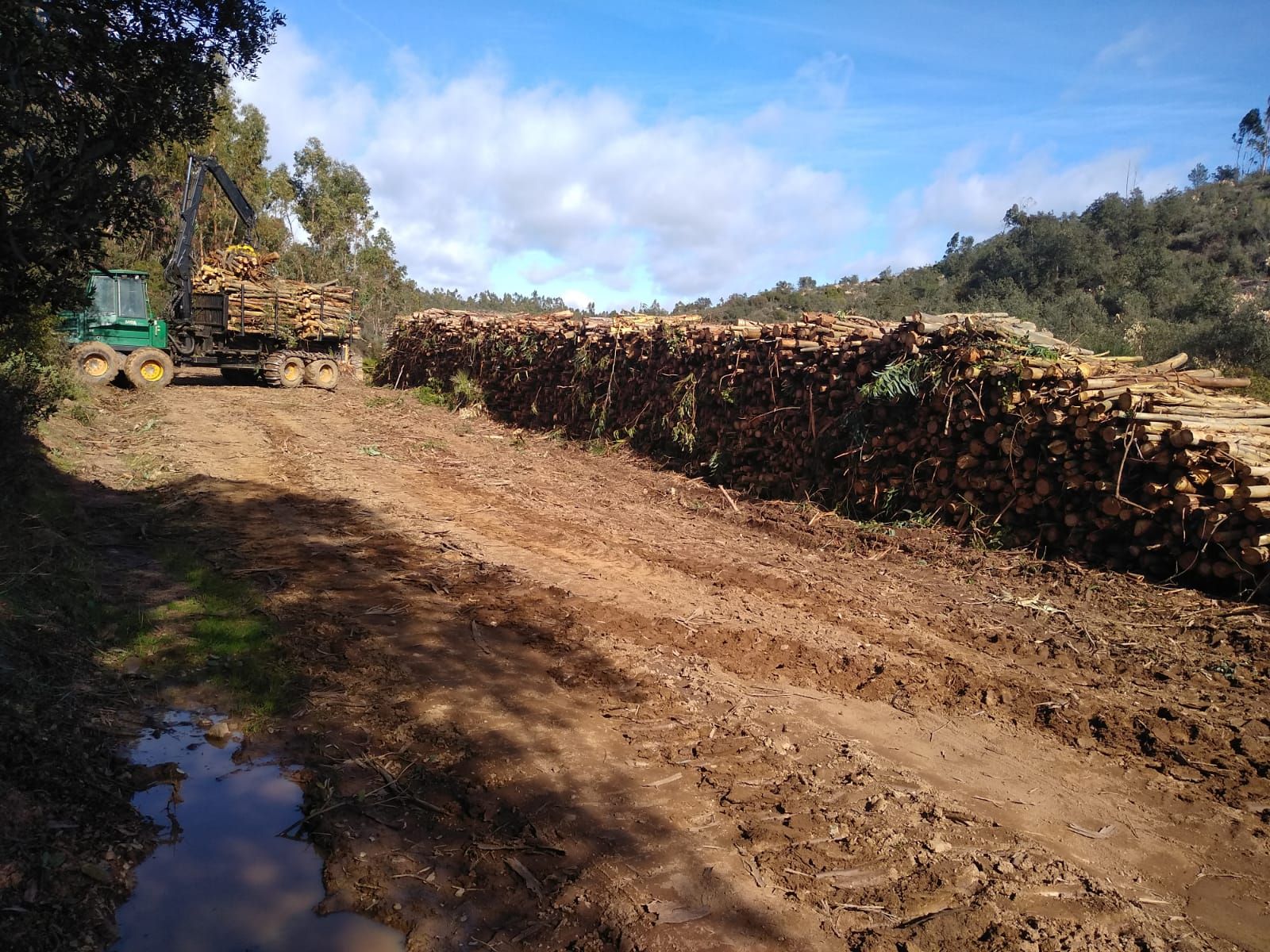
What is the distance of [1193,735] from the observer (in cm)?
488

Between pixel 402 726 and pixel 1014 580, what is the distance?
19.1 feet

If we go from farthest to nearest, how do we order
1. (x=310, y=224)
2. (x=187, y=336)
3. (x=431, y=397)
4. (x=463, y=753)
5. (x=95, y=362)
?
1. (x=310, y=224)
2. (x=431, y=397)
3. (x=187, y=336)
4. (x=95, y=362)
5. (x=463, y=753)

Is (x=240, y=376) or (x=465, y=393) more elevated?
(x=465, y=393)

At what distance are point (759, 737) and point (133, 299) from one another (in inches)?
708

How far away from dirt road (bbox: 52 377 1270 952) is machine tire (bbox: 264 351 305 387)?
11.8 metres

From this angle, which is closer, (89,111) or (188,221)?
(89,111)

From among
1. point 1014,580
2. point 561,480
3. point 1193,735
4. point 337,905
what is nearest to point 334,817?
point 337,905

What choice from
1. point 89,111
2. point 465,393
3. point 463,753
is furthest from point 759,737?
point 465,393

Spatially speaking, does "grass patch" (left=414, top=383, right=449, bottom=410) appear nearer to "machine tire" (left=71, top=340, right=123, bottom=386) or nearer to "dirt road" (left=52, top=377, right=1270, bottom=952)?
"machine tire" (left=71, top=340, right=123, bottom=386)

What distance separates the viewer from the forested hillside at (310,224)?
31.4 meters

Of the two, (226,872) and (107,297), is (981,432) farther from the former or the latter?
(107,297)

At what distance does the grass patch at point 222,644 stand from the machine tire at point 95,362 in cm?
1285

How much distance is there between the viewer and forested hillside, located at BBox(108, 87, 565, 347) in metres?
31.4

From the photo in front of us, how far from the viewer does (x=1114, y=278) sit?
25.2 metres
